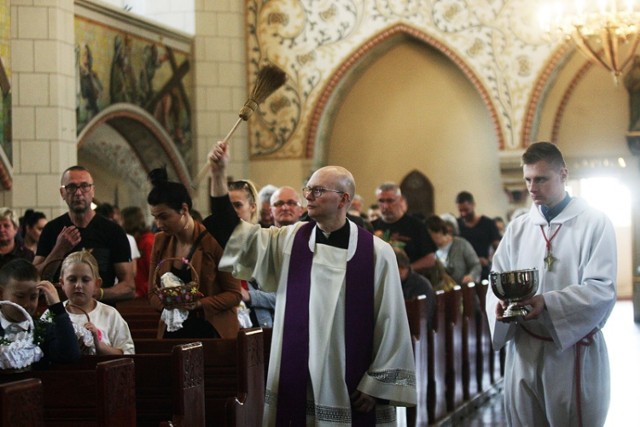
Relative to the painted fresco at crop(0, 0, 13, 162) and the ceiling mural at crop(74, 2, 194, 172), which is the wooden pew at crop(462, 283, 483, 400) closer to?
the painted fresco at crop(0, 0, 13, 162)

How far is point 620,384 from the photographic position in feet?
32.2

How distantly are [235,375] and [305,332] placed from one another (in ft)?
2.00

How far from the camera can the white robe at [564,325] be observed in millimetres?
4703

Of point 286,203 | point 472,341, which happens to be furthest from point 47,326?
point 472,341

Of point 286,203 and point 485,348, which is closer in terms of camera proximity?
point 286,203

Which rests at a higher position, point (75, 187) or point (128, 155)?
point (128, 155)

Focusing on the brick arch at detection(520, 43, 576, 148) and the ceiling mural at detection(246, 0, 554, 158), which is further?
the ceiling mural at detection(246, 0, 554, 158)

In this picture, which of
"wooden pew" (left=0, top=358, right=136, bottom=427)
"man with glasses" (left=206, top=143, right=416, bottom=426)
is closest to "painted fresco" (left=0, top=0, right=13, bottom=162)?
"man with glasses" (left=206, top=143, right=416, bottom=426)

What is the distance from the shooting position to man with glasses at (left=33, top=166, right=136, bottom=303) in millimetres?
6125

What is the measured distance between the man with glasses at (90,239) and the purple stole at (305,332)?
1821 millimetres

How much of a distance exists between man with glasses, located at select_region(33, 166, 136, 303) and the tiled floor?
2.91 meters

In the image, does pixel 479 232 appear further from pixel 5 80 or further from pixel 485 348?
pixel 5 80

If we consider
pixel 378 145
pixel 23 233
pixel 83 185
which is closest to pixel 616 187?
pixel 378 145

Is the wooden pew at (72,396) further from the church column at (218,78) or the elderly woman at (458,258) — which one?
the church column at (218,78)
